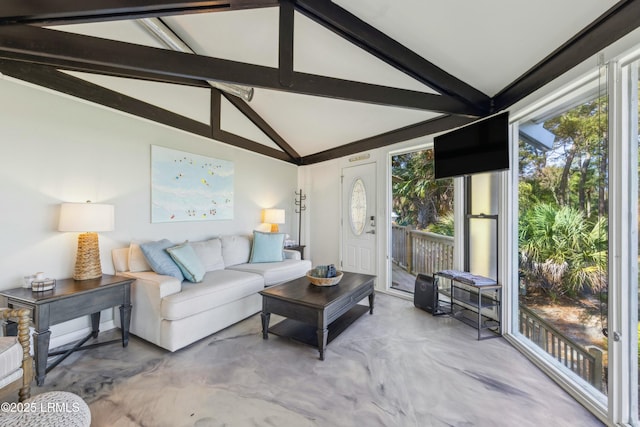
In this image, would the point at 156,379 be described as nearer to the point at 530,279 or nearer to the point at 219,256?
the point at 219,256

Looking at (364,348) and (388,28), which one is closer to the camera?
(388,28)

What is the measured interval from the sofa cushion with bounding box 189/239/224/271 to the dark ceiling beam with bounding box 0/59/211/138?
4.78ft

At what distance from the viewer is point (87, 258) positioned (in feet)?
7.56

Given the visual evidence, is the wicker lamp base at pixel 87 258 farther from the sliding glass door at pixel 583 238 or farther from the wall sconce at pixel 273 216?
the sliding glass door at pixel 583 238

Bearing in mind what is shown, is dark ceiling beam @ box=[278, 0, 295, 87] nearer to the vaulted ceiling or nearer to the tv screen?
the vaulted ceiling

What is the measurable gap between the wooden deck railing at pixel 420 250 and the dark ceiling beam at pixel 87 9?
3.47m

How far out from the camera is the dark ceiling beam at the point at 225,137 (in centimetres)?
362

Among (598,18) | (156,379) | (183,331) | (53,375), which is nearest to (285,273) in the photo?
(183,331)

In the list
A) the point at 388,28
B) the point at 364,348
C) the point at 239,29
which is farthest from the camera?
the point at 239,29

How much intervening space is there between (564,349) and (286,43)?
323cm

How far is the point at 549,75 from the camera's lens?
2.02 m

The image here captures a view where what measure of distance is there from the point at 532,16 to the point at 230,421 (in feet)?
10.3

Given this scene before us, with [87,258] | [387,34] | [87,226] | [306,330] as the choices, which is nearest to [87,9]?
[87,226]

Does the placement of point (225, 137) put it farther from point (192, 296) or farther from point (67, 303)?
point (67, 303)
